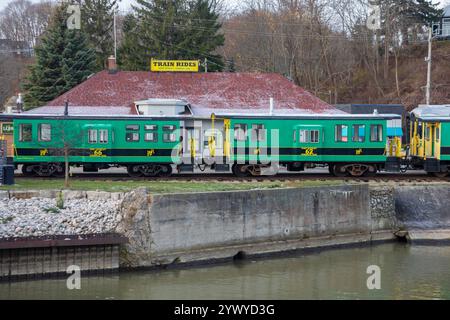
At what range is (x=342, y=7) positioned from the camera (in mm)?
65625

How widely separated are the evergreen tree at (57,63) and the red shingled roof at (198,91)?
3.88 m

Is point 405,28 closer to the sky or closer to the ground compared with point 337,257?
closer to the sky

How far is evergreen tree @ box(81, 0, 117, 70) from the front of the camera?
6247 cm

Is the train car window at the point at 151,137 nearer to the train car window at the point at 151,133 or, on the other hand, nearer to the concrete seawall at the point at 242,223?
the train car window at the point at 151,133

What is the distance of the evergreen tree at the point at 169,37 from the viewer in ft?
193

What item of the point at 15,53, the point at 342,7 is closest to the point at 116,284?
the point at 342,7

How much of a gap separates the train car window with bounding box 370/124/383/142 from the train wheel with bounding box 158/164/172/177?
9332mm

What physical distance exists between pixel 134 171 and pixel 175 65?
62.7ft

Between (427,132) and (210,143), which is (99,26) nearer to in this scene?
(210,143)

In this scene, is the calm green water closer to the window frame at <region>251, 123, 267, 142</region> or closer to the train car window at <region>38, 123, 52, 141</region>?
the window frame at <region>251, 123, 267, 142</region>

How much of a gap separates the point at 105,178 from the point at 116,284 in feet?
34.4

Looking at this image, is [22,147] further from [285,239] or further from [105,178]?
[285,239]

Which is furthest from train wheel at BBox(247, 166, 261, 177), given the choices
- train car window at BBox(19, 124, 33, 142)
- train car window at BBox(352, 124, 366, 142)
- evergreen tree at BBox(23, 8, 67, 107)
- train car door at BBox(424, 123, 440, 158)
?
evergreen tree at BBox(23, 8, 67, 107)

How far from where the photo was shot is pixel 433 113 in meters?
32.8
